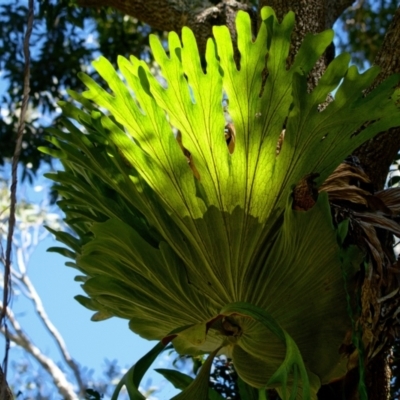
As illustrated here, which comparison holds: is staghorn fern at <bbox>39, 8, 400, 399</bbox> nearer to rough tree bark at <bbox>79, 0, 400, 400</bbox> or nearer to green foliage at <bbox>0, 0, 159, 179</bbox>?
rough tree bark at <bbox>79, 0, 400, 400</bbox>

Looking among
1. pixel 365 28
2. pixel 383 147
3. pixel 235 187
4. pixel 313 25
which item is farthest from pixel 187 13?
→ pixel 365 28

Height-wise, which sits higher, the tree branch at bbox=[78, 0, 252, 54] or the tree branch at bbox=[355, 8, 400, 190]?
the tree branch at bbox=[78, 0, 252, 54]

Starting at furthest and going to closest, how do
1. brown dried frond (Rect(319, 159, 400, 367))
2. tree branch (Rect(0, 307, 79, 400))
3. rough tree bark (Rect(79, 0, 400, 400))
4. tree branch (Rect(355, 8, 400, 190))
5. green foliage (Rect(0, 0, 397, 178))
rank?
tree branch (Rect(0, 307, 79, 400))
green foliage (Rect(0, 0, 397, 178))
tree branch (Rect(355, 8, 400, 190))
rough tree bark (Rect(79, 0, 400, 400))
brown dried frond (Rect(319, 159, 400, 367))

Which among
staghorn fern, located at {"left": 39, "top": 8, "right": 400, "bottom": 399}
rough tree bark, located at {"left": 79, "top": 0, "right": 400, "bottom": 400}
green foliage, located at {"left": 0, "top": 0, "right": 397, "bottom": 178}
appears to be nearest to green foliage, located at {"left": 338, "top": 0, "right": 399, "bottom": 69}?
green foliage, located at {"left": 0, "top": 0, "right": 397, "bottom": 178}

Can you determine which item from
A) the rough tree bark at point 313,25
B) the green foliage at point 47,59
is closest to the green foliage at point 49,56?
the green foliage at point 47,59

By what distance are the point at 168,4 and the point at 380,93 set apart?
61.9 inches

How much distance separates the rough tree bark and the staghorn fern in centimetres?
26

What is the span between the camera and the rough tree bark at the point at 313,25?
79.2 inches

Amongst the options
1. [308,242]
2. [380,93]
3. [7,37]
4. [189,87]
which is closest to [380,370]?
[308,242]

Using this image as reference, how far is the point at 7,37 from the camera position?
526 centimetres

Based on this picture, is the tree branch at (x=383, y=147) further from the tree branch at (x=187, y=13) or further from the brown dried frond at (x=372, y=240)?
the tree branch at (x=187, y=13)

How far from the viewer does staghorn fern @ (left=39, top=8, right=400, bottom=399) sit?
163 centimetres

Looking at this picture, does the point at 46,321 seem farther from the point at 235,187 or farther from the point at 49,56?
the point at 235,187

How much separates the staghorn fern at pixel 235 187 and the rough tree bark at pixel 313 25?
0.85 ft
